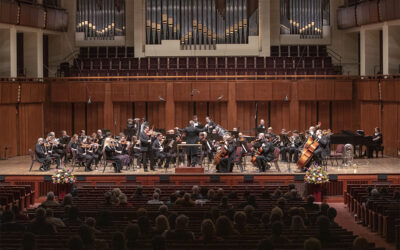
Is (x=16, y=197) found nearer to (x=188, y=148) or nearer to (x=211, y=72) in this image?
(x=188, y=148)

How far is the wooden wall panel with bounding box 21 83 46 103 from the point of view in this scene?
23.4 metres

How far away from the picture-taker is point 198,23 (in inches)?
1021

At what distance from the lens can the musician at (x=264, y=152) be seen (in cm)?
1733

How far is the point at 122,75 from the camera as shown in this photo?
25.0 meters

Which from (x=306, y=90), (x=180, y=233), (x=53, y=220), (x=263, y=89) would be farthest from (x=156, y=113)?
(x=180, y=233)

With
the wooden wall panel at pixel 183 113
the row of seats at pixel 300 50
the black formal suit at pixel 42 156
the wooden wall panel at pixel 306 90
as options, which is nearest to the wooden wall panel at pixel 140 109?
the wooden wall panel at pixel 183 113

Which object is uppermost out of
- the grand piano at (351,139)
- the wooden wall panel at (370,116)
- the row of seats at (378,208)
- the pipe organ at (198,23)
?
the pipe organ at (198,23)

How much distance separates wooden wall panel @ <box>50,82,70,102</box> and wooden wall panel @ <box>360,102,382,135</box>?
37.9ft

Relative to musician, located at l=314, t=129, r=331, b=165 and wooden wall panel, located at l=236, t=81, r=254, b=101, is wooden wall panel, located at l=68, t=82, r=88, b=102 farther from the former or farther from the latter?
musician, located at l=314, t=129, r=331, b=165

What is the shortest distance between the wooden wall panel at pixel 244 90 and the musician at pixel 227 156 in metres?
7.15

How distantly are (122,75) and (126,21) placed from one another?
10.3ft

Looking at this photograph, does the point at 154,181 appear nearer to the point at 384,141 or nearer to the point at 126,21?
the point at 384,141

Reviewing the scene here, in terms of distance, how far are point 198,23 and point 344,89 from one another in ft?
21.7

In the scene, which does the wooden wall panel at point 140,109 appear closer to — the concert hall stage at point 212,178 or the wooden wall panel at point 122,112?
the wooden wall panel at point 122,112
